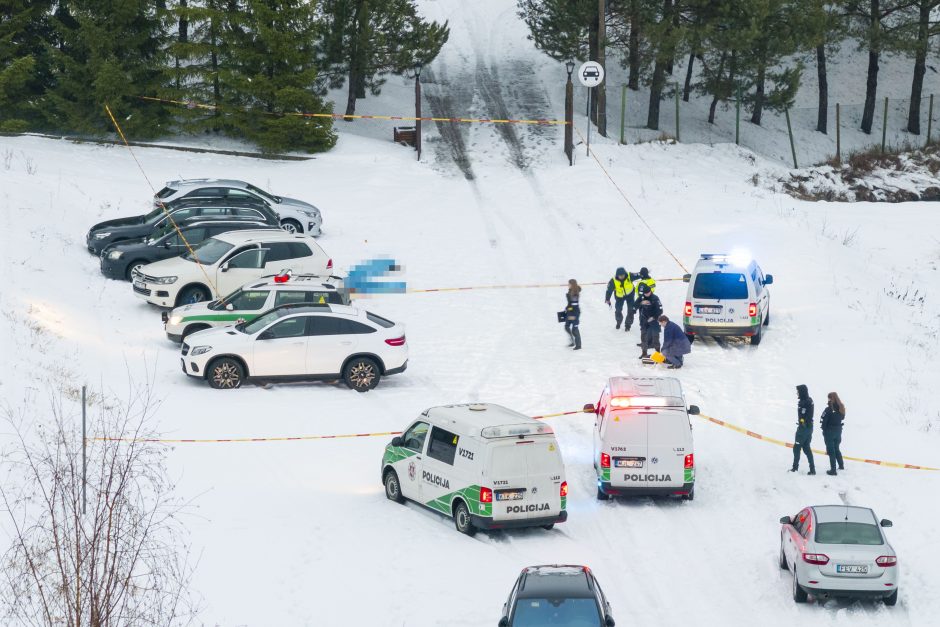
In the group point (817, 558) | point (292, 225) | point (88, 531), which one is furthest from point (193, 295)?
point (817, 558)

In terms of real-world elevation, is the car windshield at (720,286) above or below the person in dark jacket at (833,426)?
above

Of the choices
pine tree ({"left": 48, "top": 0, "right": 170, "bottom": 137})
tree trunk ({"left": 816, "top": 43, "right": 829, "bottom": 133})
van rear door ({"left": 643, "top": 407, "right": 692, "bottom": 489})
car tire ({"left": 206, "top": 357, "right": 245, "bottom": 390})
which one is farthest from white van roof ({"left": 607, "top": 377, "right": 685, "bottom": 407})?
tree trunk ({"left": 816, "top": 43, "right": 829, "bottom": 133})

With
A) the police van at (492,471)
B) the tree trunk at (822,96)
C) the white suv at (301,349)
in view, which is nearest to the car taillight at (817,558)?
the police van at (492,471)

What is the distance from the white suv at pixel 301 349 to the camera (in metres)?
24.0

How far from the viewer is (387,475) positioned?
19328mm

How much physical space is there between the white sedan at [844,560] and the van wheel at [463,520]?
448 centimetres

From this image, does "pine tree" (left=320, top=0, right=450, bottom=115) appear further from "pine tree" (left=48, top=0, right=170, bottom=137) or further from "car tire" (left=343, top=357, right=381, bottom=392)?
"car tire" (left=343, top=357, right=381, bottom=392)

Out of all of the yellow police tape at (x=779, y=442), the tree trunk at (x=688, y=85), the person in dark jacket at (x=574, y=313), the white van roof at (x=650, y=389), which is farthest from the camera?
the tree trunk at (x=688, y=85)

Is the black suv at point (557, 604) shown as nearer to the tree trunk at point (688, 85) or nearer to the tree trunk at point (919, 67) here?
the tree trunk at point (688, 85)

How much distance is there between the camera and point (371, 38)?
45.9 metres

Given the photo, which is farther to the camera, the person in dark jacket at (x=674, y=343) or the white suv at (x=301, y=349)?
the person in dark jacket at (x=674, y=343)

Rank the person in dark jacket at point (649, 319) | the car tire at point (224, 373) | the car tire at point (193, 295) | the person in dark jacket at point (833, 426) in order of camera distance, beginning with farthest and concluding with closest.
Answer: the car tire at point (193, 295)
the person in dark jacket at point (649, 319)
the car tire at point (224, 373)
the person in dark jacket at point (833, 426)

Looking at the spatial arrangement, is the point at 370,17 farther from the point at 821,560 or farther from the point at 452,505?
the point at 821,560

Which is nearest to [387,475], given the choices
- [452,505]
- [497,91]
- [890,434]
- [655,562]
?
[452,505]
